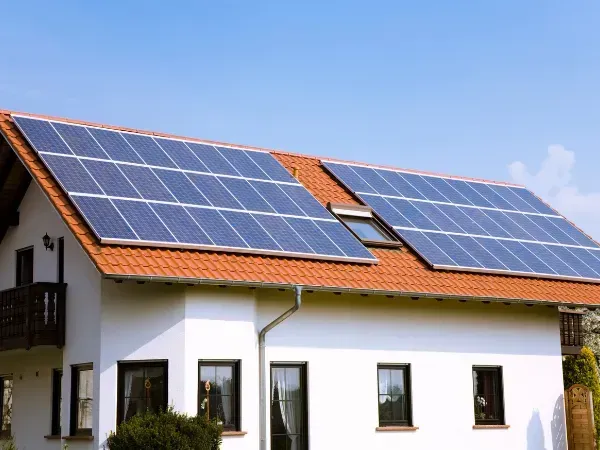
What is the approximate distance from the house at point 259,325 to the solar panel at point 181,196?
7 centimetres

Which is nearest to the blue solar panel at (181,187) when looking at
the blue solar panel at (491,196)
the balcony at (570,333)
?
the blue solar panel at (491,196)

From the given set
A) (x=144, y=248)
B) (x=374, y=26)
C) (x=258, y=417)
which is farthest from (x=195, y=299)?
(x=374, y=26)

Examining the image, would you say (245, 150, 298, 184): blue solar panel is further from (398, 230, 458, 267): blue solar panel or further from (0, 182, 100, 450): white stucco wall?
(0, 182, 100, 450): white stucco wall

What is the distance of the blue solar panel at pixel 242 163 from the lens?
72.7ft

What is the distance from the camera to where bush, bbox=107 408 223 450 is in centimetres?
1620

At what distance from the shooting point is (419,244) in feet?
73.4

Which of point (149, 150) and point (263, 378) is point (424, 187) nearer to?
point (149, 150)

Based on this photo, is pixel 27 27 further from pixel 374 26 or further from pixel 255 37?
pixel 374 26

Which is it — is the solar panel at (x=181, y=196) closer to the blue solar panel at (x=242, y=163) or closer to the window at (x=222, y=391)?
the blue solar panel at (x=242, y=163)

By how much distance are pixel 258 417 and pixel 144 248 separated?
373 centimetres

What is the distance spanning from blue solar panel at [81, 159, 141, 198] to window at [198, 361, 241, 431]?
11.7 ft

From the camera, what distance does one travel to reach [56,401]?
19938 millimetres

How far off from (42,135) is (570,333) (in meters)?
13.6

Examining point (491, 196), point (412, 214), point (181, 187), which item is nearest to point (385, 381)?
point (412, 214)
